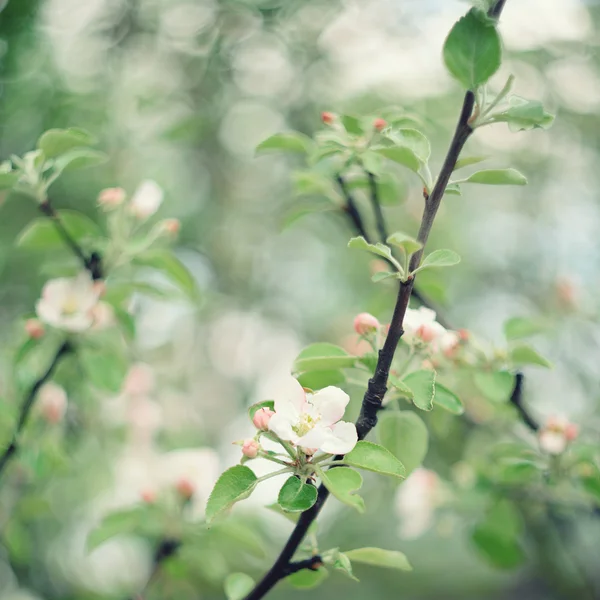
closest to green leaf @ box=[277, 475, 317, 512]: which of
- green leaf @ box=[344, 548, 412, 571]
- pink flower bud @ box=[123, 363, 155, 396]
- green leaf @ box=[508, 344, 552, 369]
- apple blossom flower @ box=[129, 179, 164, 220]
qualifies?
green leaf @ box=[344, 548, 412, 571]

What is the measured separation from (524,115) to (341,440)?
1.57 ft

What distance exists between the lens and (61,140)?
1136mm

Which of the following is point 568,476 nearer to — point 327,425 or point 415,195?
point 327,425

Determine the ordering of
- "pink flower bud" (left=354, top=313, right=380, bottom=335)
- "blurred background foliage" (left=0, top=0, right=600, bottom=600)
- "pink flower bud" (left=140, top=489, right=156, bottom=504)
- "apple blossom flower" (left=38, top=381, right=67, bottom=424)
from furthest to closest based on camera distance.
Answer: "blurred background foliage" (left=0, top=0, right=600, bottom=600) → "apple blossom flower" (left=38, top=381, right=67, bottom=424) → "pink flower bud" (left=140, top=489, right=156, bottom=504) → "pink flower bud" (left=354, top=313, right=380, bottom=335)

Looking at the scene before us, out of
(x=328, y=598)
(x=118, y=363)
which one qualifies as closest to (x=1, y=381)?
(x=118, y=363)

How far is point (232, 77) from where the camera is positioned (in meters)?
2.96

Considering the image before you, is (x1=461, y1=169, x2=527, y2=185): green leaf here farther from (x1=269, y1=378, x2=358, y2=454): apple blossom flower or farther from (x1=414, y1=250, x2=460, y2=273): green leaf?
(x1=269, y1=378, x2=358, y2=454): apple blossom flower

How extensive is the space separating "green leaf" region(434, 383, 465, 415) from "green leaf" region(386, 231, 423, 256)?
0.31m

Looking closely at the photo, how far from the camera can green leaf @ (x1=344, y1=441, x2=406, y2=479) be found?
2.45ft

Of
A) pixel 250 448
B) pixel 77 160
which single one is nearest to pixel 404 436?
pixel 250 448

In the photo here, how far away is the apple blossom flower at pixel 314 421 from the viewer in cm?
75

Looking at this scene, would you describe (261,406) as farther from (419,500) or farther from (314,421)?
(419,500)

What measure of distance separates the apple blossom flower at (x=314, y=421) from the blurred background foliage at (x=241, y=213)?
0.89 meters

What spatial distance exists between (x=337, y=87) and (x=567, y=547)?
2.15 m
